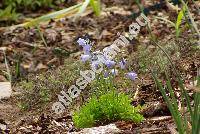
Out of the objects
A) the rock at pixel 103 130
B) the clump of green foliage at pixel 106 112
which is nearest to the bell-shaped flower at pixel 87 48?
the clump of green foliage at pixel 106 112

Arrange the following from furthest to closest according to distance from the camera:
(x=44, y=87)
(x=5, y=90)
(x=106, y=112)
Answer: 1. (x=5, y=90)
2. (x=44, y=87)
3. (x=106, y=112)

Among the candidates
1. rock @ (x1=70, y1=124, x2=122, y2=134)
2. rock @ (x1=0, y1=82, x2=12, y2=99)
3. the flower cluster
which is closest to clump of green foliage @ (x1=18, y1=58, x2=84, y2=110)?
rock @ (x1=0, y1=82, x2=12, y2=99)

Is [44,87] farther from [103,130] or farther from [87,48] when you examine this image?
[103,130]

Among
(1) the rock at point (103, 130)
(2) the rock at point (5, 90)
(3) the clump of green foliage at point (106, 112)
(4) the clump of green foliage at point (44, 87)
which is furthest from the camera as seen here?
(2) the rock at point (5, 90)

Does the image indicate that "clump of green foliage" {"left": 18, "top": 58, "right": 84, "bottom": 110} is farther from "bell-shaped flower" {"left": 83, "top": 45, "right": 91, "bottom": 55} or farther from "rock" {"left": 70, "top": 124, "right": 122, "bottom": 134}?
"rock" {"left": 70, "top": 124, "right": 122, "bottom": 134}

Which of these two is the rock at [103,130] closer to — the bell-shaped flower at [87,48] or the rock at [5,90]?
the bell-shaped flower at [87,48]

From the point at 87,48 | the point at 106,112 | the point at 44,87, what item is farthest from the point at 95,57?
the point at 44,87
